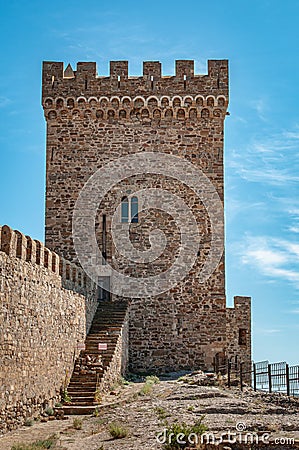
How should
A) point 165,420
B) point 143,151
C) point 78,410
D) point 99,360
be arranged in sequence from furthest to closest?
point 143,151 → point 99,360 → point 78,410 → point 165,420

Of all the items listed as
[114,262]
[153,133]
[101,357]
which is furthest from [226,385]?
[153,133]

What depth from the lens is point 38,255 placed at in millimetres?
15125

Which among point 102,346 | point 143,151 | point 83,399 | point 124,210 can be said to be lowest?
point 83,399

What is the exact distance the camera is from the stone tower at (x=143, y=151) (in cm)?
2248

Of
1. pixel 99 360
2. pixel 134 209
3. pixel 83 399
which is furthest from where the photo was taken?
pixel 134 209

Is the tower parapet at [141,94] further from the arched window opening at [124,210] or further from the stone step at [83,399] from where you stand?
the stone step at [83,399]

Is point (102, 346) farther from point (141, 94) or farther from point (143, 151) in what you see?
point (141, 94)

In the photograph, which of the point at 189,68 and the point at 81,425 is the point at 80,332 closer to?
the point at 81,425

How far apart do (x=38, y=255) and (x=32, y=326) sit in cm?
157
